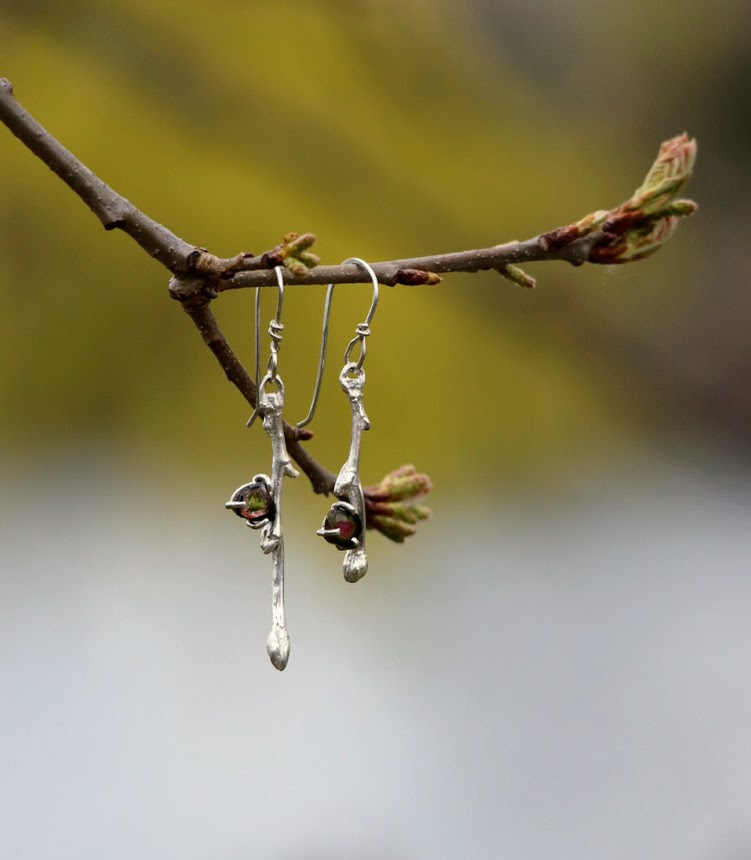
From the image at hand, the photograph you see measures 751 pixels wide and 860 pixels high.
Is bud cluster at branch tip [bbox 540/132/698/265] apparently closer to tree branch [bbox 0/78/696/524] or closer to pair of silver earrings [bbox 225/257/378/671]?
tree branch [bbox 0/78/696/524]

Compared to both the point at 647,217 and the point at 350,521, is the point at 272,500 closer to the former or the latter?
the point at 350,521

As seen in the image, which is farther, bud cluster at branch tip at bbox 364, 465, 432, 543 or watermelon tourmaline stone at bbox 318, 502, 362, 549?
bud cluster at branch tip at bbox 364, 465, 432, 543

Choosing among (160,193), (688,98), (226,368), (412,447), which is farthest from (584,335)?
(226,368)

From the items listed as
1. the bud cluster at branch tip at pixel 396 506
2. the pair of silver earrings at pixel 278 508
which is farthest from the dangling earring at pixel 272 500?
the bud cluster at branch tip at pixel 396 506

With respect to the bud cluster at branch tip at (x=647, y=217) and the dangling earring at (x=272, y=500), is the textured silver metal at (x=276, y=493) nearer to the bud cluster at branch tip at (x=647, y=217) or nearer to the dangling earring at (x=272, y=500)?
the dangling earring at (x=272, y=500)

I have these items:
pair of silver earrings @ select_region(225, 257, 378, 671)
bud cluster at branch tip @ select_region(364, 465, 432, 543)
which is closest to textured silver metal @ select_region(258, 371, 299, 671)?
pair of silver earrings @ select_region(225, 257, 378, 671)

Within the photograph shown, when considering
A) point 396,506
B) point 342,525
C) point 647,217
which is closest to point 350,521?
point 342,525
